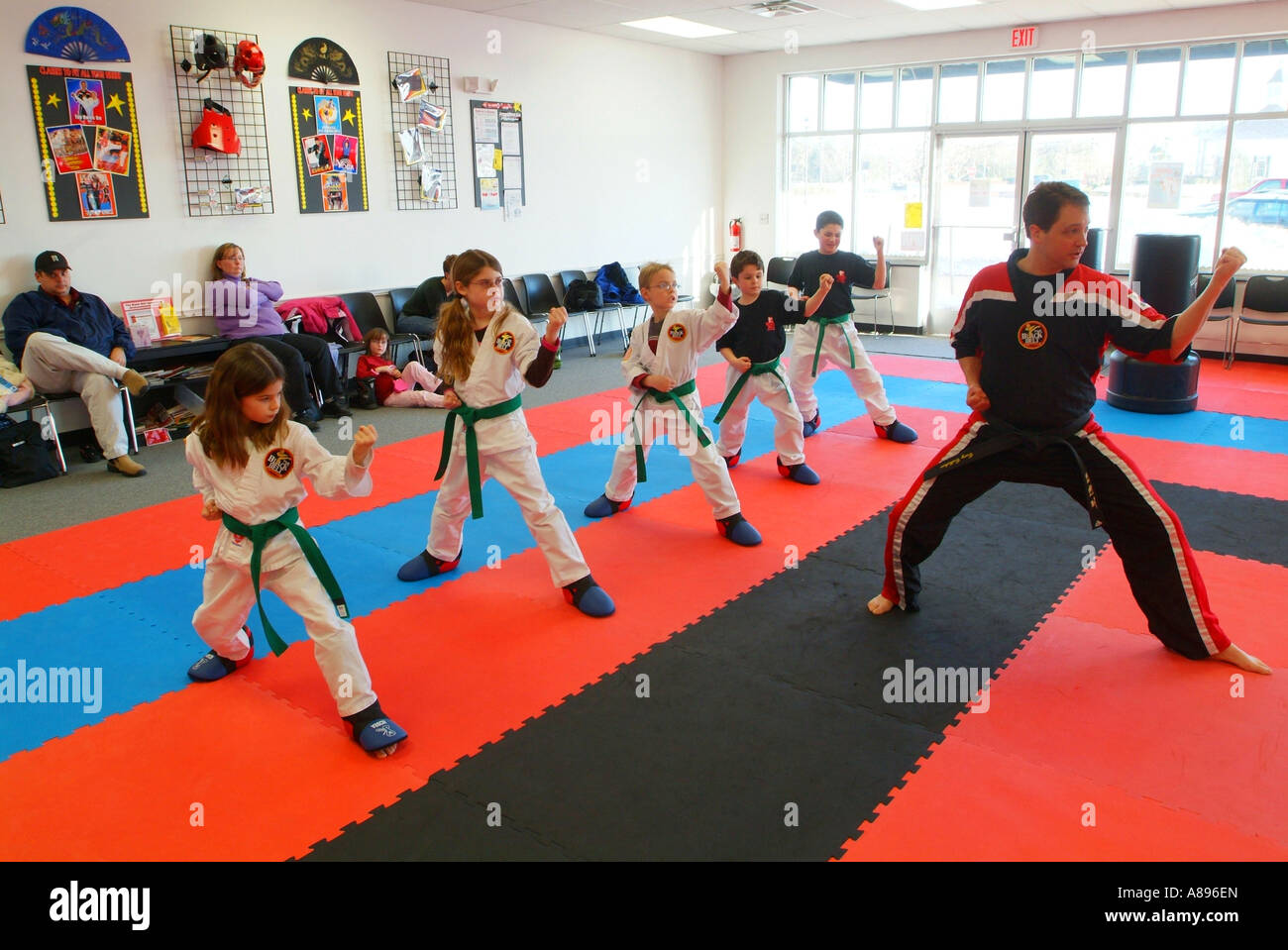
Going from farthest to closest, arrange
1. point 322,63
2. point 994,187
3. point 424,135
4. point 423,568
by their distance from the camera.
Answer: point 994,187 → point 424,135 → point 322,63 → point 423,568

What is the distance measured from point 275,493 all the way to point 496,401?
110cm

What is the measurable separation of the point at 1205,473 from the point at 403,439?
513cm

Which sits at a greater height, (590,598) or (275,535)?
(275,535)

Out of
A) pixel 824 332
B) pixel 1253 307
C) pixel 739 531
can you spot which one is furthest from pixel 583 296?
pixel 1253 307

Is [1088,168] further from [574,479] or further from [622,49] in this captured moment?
[574,479]

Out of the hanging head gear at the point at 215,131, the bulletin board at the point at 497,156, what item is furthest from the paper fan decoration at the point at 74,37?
the bulletin board at the point at 497,156

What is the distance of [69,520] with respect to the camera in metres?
5.17

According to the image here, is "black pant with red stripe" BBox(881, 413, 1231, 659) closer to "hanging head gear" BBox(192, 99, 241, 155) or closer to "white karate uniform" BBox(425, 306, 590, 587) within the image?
"white karate uniform" BBox(425, 306, 590, 587)

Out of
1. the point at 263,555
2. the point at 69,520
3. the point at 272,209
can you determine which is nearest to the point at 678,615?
the point at 263,555

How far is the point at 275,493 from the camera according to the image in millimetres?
2918

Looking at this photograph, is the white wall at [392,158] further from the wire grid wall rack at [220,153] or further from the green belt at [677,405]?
the green belt at [677,405]

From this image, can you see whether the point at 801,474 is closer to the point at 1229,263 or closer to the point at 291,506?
the point at 1229,263

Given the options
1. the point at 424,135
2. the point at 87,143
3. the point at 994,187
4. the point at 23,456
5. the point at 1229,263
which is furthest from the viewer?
the point at 994,187

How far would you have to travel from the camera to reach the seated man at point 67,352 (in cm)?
601
